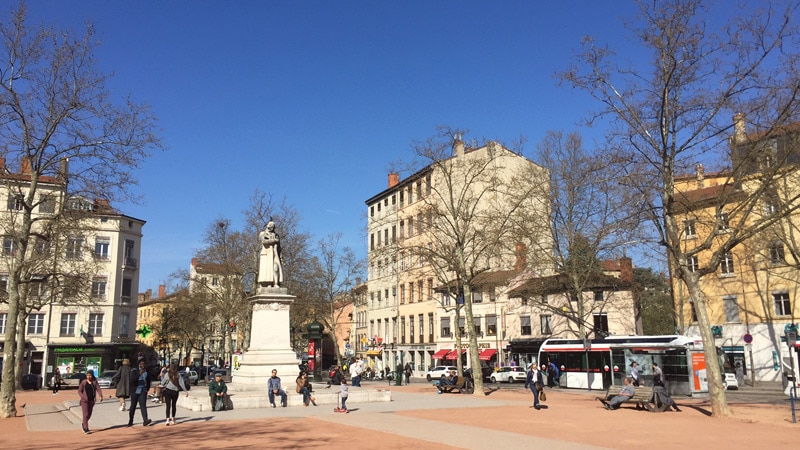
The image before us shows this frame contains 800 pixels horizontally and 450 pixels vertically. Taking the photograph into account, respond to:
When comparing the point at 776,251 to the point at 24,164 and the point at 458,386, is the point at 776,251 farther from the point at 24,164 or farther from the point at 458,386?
the point at 24,164

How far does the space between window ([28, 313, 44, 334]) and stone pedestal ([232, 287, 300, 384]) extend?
133 feet

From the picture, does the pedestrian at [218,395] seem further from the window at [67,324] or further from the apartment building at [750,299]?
the window at [67,324]

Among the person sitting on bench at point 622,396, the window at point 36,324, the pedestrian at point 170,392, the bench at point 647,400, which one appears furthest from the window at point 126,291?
the bench at point 647,400

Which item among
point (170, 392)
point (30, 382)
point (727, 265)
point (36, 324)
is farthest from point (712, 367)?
point (36, 324)

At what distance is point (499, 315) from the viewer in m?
52.9

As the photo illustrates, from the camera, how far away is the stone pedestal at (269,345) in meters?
21.7

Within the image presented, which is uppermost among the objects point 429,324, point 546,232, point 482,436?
point 546,232

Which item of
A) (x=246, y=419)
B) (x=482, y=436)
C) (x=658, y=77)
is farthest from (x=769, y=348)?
(x=246, y=419)

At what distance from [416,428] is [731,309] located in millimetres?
33830

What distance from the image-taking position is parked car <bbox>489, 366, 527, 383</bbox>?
Result: 43.7 metres

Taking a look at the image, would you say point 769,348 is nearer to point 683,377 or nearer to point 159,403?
point 683,377

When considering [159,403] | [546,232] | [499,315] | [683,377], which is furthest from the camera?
[499,315]

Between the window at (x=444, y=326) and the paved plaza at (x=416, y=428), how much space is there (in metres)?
36.0

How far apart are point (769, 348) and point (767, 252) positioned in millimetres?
6121
